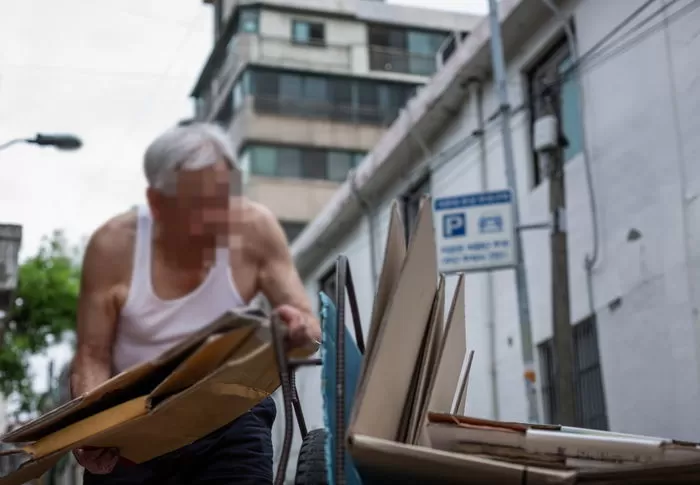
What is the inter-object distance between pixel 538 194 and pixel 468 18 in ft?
63.0

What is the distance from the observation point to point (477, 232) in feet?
29.6

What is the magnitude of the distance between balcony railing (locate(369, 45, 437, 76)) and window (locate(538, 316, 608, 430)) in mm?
17679

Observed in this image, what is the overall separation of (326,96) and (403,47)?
9.55 feet

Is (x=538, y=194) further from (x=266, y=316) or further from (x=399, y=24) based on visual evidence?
(x=399, y=24)

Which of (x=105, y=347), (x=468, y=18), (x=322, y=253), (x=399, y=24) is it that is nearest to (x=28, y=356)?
(x=322, y=253)

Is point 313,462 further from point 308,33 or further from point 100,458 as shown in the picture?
point 308,33

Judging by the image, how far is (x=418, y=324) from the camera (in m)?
1.72

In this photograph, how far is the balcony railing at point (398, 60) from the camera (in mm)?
26352

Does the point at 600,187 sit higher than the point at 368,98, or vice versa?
the point at 368,98

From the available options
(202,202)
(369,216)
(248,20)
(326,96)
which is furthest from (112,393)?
(248,20)

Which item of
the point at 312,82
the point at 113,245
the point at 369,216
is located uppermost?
the point at 312,82

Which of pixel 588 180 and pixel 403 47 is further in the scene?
pixel 403 47

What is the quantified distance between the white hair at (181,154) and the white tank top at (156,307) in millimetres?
209

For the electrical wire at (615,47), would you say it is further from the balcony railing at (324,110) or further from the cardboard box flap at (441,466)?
the balcony railing at (324,110)
